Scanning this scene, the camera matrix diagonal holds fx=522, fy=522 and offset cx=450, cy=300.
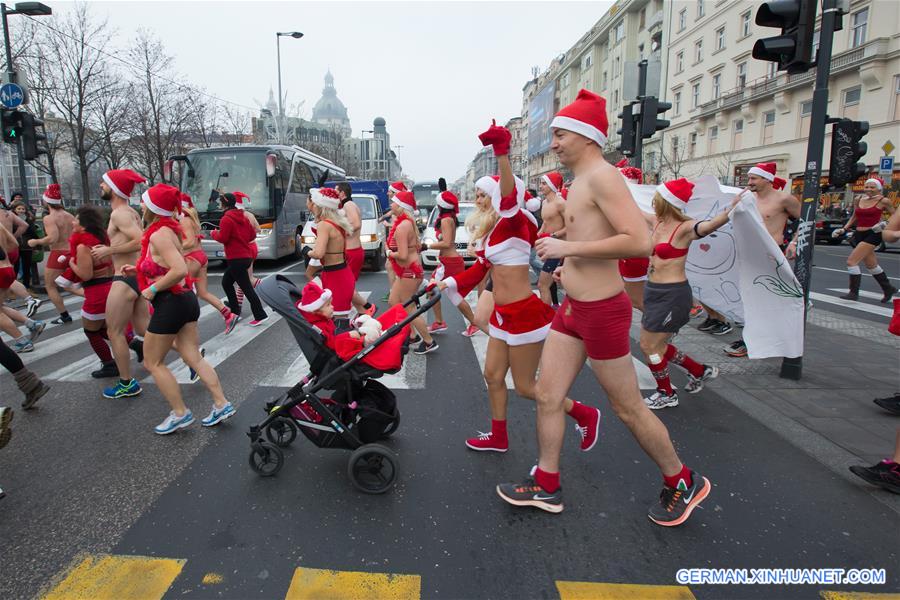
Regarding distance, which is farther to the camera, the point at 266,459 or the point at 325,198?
the point at 325,198

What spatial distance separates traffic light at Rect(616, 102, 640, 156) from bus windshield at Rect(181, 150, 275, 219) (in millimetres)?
9464

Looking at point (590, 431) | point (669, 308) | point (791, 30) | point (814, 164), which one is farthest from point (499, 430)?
point (791, 30)

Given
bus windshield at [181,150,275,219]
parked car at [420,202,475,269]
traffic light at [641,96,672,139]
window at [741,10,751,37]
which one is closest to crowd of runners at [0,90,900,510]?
traffic light at [641,96,672,139]

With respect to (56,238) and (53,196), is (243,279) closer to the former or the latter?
(56,238)

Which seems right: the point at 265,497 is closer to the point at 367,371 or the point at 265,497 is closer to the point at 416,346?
the point at 367,371

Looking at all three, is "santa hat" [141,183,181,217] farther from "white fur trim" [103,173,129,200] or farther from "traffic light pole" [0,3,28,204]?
"traffic light pole" [0,3,28,204]

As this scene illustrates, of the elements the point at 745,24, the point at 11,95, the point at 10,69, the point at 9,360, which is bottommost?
the point at 9,360

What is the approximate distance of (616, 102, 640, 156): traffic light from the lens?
8977mm

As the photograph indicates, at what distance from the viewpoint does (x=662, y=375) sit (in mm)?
4414

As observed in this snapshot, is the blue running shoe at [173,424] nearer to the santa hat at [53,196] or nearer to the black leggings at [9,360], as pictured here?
the black leggings at [9,360]

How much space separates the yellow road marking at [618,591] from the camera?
2242 millimetres

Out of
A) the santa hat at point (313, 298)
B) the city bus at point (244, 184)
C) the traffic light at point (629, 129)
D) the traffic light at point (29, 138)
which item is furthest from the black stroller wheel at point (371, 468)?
the city bus at point (244, 184)

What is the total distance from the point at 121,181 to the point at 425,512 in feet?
11.8

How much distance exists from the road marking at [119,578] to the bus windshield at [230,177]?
12851mm
